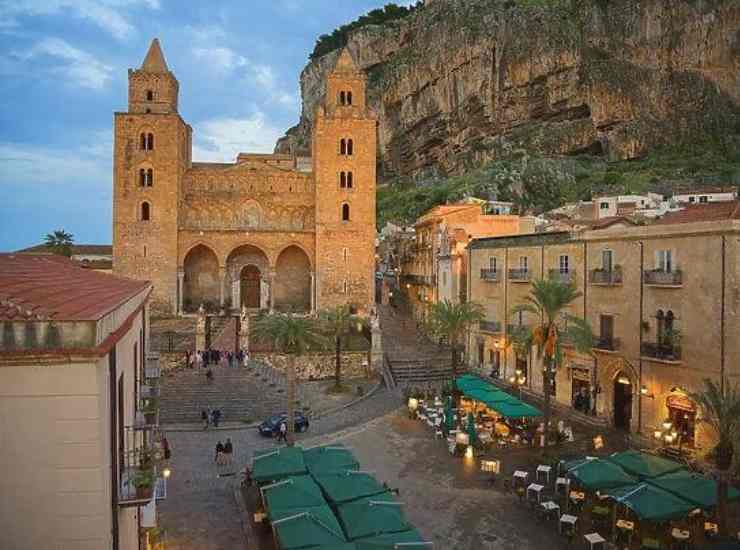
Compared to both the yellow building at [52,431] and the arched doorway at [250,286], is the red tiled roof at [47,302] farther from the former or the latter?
the arched doorway at [250,286]

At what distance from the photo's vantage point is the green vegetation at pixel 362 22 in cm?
14525

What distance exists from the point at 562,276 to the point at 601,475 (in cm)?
1297

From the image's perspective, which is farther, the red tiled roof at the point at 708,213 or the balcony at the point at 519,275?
the balcony at the point at 519,275

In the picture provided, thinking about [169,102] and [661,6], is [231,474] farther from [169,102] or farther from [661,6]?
[661,6]

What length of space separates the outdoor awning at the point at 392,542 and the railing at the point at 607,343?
14.5 meters

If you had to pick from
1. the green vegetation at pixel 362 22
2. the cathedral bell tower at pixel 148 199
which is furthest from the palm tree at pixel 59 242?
the green vegetation at pixel 362 22

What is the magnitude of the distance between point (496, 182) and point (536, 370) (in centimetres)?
5288

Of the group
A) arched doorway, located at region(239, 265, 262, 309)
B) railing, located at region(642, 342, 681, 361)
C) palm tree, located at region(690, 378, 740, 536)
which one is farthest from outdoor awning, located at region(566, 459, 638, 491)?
arched doorway, located at region(239, 265, 262, 309)

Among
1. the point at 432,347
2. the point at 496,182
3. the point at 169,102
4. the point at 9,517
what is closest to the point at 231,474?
the point at 9,517

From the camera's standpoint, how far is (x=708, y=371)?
1842 cm

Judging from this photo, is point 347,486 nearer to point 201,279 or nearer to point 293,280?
point 293,280

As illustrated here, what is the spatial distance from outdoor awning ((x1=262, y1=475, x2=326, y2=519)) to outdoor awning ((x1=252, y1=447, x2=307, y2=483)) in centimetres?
94

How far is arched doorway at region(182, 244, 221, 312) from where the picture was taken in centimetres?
4506

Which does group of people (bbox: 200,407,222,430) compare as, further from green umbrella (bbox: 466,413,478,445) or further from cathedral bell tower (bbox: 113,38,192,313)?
cathedral bell tower (bbox: 113,38,192,313)
